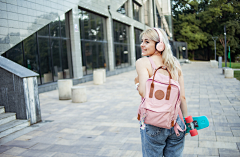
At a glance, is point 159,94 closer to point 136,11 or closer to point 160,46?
point 160,46

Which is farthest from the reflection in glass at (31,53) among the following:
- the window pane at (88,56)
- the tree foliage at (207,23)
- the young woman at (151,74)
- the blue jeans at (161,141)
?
the tree foliage at (207,23)

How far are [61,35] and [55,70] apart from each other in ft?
8.38

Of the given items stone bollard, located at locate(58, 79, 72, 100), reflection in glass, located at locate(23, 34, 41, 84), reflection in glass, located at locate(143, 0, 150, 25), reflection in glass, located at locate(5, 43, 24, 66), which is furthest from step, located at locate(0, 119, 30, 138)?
reflection in glass, located at locate(143, 0, 150, 25)

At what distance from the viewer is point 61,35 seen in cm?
1541

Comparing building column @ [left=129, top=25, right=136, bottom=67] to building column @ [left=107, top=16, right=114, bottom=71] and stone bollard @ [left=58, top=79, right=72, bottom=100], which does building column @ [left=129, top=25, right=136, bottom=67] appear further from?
stone bollard @ [left=58, top=79, right=72, bottom=100]

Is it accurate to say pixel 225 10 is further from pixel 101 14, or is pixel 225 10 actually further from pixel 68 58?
pixel 68 58

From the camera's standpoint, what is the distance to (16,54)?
37.4 ft

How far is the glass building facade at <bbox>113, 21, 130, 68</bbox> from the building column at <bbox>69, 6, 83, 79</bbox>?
8310 mm

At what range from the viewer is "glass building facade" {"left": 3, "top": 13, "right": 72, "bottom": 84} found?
11.9 m

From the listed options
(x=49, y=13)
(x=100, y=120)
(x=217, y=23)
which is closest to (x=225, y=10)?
(x=217, y=23)

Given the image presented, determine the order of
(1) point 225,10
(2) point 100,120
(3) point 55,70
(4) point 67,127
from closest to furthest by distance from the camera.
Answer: (4) point 67,127
(2) point 100,120
(3) point 55,70
(1) point 225,10

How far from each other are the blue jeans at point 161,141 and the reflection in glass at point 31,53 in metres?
11.4

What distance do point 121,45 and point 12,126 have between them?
70.8ft

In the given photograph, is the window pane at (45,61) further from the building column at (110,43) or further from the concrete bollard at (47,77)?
the building column at (110,43)
